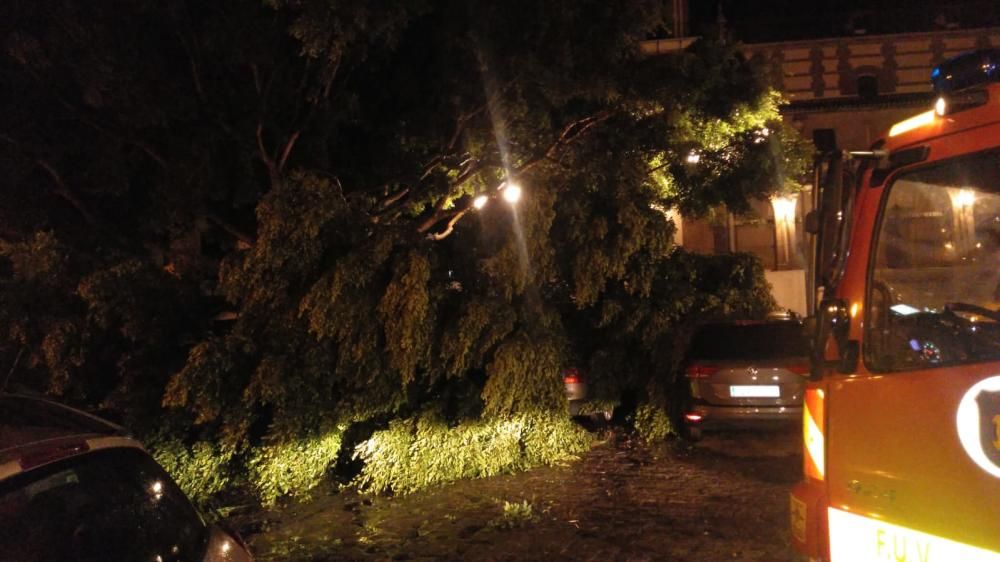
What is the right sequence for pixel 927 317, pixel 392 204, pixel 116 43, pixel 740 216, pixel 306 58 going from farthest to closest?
pixel 740 216, pixel 392 204, pixel 306 58, pixel 116 43, pixel 927 317

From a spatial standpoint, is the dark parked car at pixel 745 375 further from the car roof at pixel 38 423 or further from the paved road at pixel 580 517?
the car roof at pixel 38 423

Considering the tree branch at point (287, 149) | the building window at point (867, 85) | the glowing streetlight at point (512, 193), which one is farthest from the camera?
the building window at point (867, 85)

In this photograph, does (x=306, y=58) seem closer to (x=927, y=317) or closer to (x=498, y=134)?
(x=498, y=134)

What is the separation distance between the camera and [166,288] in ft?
27.4

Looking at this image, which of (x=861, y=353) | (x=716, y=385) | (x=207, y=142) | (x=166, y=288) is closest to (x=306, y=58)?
(x=207, y=142)

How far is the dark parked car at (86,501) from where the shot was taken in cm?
247

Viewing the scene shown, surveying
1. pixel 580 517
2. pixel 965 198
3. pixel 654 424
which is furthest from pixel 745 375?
pixel 965 198

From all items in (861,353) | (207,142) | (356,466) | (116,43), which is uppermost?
(116,43)

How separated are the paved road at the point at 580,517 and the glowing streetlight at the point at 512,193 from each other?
3076 millimetres

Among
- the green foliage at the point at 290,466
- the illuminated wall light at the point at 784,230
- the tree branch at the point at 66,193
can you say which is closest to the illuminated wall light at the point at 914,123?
the green foliage at the point at 290,466

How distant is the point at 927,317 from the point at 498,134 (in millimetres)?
7043

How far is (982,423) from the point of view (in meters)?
2.34

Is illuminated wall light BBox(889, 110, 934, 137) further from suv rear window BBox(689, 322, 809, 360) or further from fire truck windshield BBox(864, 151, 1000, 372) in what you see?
suv rear window BBox(689, 322, 809, 360)

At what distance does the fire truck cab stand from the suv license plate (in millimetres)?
5578
